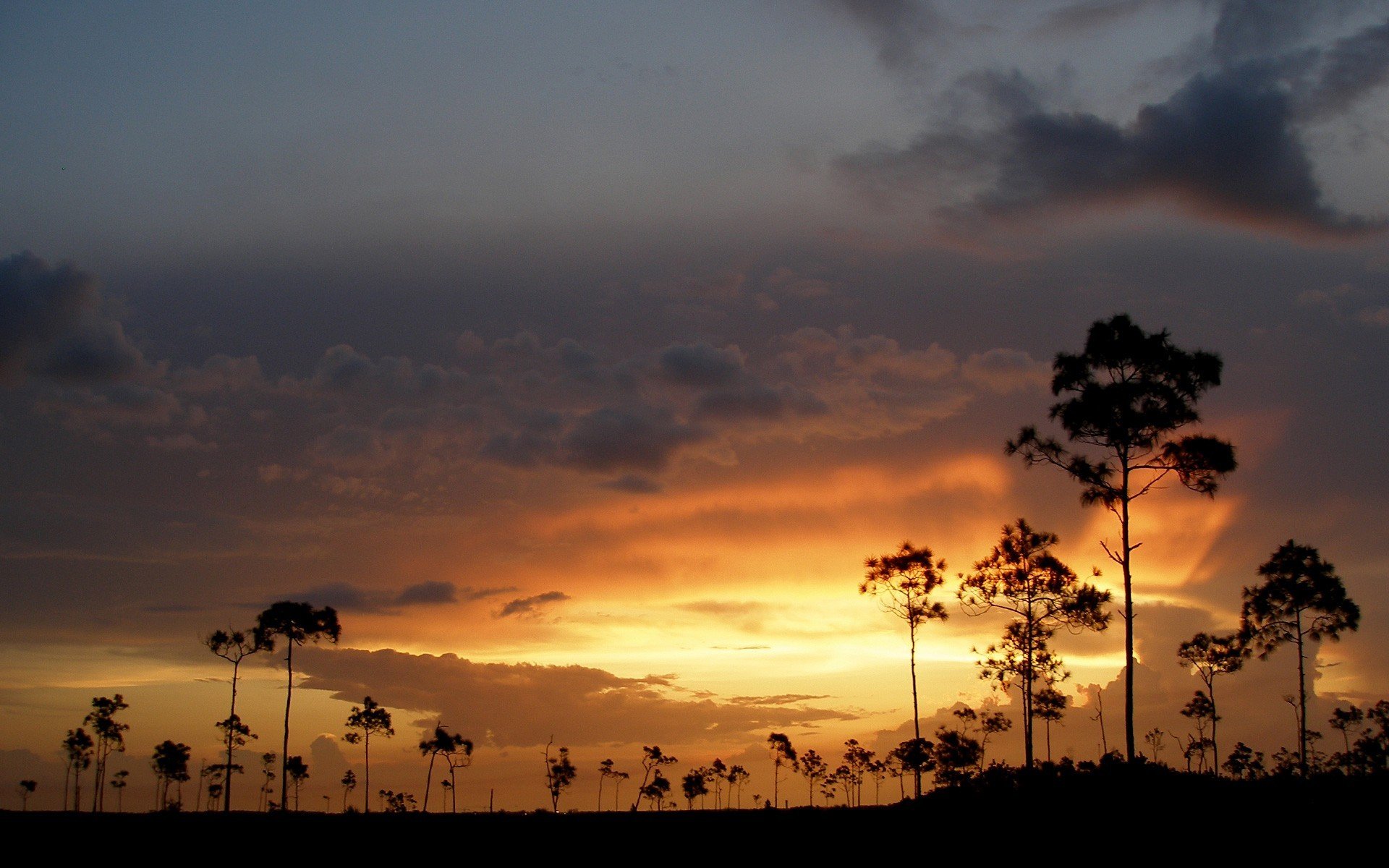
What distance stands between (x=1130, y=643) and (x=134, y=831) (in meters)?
32.2

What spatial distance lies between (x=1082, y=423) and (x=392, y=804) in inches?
4585

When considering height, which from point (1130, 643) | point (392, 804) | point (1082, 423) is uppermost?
point (1082, 423)

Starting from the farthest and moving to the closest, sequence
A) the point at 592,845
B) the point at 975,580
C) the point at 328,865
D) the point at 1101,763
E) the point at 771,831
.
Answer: the point at 975,580 < the point at 1101,763 < the point at 771,831 < the point at 592,845 < the point at 328,865

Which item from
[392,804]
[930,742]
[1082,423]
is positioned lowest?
[392,804]

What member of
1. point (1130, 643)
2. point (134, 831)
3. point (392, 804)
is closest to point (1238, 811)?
point (1130, 643)

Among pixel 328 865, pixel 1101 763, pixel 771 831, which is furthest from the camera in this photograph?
pixel 1101 763

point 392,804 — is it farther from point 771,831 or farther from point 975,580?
point 771,831

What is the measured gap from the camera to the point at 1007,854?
25.0m

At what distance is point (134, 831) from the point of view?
93.2ft

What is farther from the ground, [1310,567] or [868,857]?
[1310,567]

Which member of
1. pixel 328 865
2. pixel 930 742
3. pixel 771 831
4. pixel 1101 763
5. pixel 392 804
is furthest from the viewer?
pixel 392 804

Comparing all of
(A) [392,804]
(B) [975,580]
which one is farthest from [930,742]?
(A) [392,804]

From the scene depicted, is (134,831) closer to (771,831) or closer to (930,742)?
(771,831)

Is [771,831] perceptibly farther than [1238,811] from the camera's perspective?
Yes
